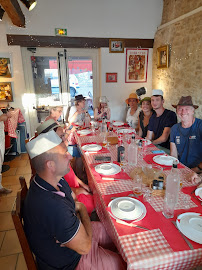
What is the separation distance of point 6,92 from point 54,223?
433 centimetres

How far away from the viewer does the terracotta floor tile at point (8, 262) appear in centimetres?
175

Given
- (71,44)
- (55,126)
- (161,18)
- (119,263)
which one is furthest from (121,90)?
(119,263)

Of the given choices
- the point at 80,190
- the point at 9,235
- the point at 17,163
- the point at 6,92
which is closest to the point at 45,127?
the point at 80,190

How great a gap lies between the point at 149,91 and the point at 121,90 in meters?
0.86

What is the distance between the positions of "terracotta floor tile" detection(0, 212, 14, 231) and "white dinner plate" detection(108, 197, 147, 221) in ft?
5.44

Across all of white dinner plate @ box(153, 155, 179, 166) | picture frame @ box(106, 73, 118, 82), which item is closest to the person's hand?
white dinner plate @ box(153, 155, 179, 166)

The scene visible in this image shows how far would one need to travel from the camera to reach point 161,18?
4.75 m

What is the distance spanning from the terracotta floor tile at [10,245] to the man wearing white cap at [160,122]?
2.25 meters

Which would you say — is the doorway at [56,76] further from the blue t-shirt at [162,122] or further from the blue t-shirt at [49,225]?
the blue t-shirt at [49,225]

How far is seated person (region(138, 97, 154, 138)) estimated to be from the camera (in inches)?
128

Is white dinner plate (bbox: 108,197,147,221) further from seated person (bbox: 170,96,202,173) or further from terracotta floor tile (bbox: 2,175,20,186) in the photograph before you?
terracotta floor tile (bbox: 2,175,20,186)

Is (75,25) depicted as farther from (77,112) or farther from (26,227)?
(26,227)

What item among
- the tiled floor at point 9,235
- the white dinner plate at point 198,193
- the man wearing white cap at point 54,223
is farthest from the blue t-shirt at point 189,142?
the tiled floor at point 9,235

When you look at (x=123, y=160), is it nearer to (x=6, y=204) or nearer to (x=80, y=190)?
(x=80, y=190)
